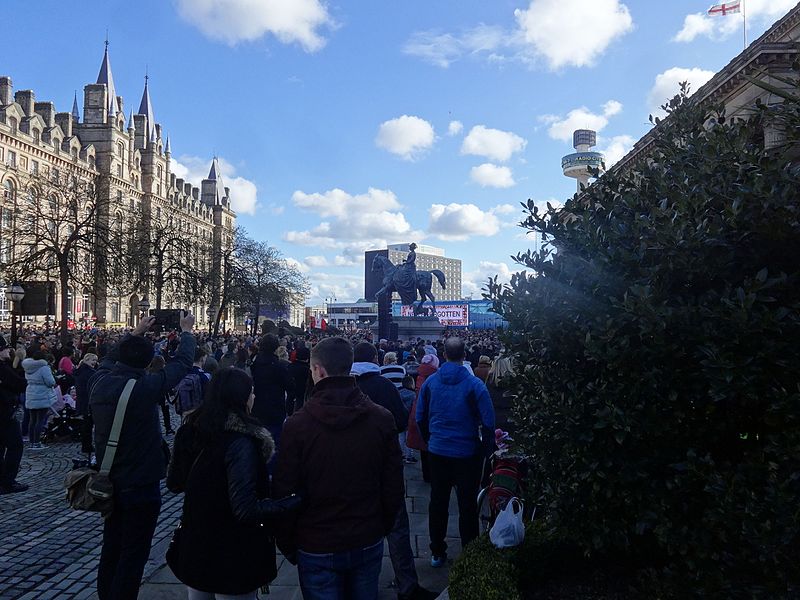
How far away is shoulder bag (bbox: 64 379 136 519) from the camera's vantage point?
3764 mm

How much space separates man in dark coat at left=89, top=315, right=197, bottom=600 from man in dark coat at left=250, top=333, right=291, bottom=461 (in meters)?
3.33

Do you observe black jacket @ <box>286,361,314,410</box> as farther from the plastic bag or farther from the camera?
the plastic bag

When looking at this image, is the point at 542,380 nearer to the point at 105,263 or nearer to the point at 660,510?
the point at 660,510

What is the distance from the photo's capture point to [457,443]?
17.0 ft

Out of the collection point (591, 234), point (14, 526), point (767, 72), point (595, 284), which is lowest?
point (14, 526)

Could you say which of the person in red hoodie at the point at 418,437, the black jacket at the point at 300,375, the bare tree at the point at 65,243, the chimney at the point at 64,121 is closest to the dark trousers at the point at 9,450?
the black jacket at the point at 300,375

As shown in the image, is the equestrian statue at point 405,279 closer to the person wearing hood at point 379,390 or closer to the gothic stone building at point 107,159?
the gothic stone building at point 107,159

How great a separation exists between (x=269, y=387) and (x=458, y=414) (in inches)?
122

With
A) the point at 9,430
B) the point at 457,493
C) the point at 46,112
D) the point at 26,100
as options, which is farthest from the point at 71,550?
the point at 46,112

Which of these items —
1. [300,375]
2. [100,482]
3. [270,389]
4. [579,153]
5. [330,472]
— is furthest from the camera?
[579,153]

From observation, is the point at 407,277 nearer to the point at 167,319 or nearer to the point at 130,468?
the point at 167,319

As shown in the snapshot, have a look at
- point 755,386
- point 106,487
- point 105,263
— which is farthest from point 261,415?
point 105,263

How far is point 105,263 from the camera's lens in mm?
26719

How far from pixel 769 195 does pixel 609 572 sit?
8.53ft
